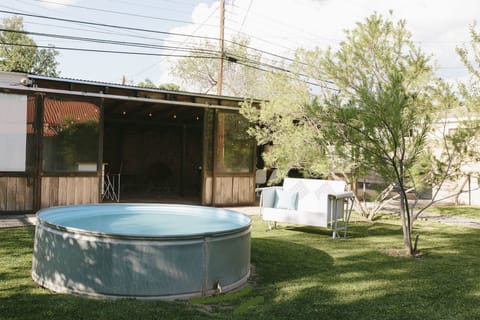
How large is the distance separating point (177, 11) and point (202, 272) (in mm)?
21489

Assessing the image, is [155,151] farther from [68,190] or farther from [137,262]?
[137,262]

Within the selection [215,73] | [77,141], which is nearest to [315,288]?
[77,141]

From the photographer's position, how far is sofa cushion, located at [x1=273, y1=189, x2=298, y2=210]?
838 centimetres

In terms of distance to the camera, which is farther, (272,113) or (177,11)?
(177,11)

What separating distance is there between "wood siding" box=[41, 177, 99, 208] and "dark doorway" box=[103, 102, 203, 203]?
434 centimetres

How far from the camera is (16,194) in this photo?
8664mm

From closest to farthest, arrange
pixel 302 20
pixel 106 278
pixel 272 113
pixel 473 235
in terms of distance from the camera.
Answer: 1. pixel 106 278
2. pixel 473 235
3. pixel 272 113
4. pixel 302 20

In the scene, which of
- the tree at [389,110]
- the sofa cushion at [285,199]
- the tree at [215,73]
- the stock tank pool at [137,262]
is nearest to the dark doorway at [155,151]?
the sofa cushion at [285,199]

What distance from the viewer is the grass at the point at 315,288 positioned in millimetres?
3672

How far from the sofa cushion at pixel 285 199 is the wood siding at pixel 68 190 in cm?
403

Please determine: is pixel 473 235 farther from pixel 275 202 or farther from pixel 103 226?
pixel 103 226

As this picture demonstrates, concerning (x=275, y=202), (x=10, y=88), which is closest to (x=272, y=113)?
(x=275, y=202)

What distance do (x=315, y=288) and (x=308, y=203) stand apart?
4118mm

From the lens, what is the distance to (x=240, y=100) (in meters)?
11.3
